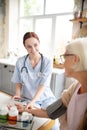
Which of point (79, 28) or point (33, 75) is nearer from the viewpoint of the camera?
point (33, 75)

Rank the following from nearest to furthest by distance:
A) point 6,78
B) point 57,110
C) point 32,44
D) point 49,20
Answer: point 57,110 → point 32,44 → point 6,78 → point 49,20

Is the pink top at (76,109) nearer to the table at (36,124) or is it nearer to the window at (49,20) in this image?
the table at (36,124)

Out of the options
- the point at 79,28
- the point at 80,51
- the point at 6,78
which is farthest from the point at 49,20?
the point at 80,51

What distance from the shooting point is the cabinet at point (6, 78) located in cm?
354

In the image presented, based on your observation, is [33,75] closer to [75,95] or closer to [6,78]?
[75,95]

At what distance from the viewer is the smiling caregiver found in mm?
1683

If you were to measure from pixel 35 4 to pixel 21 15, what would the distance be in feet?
1.71

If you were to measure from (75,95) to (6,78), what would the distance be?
2762 millimetres

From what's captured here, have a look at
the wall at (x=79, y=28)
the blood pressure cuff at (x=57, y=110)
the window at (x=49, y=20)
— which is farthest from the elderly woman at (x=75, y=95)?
the window at (x=49, y=20)

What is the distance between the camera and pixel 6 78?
12.0ft

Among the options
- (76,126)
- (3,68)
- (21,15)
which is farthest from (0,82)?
(76,126)

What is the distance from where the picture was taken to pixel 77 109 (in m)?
1.11

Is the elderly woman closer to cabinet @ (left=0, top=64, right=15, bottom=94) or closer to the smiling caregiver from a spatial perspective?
the smiling caregiver

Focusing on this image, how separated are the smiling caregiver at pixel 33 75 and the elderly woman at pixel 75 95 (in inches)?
19.1
